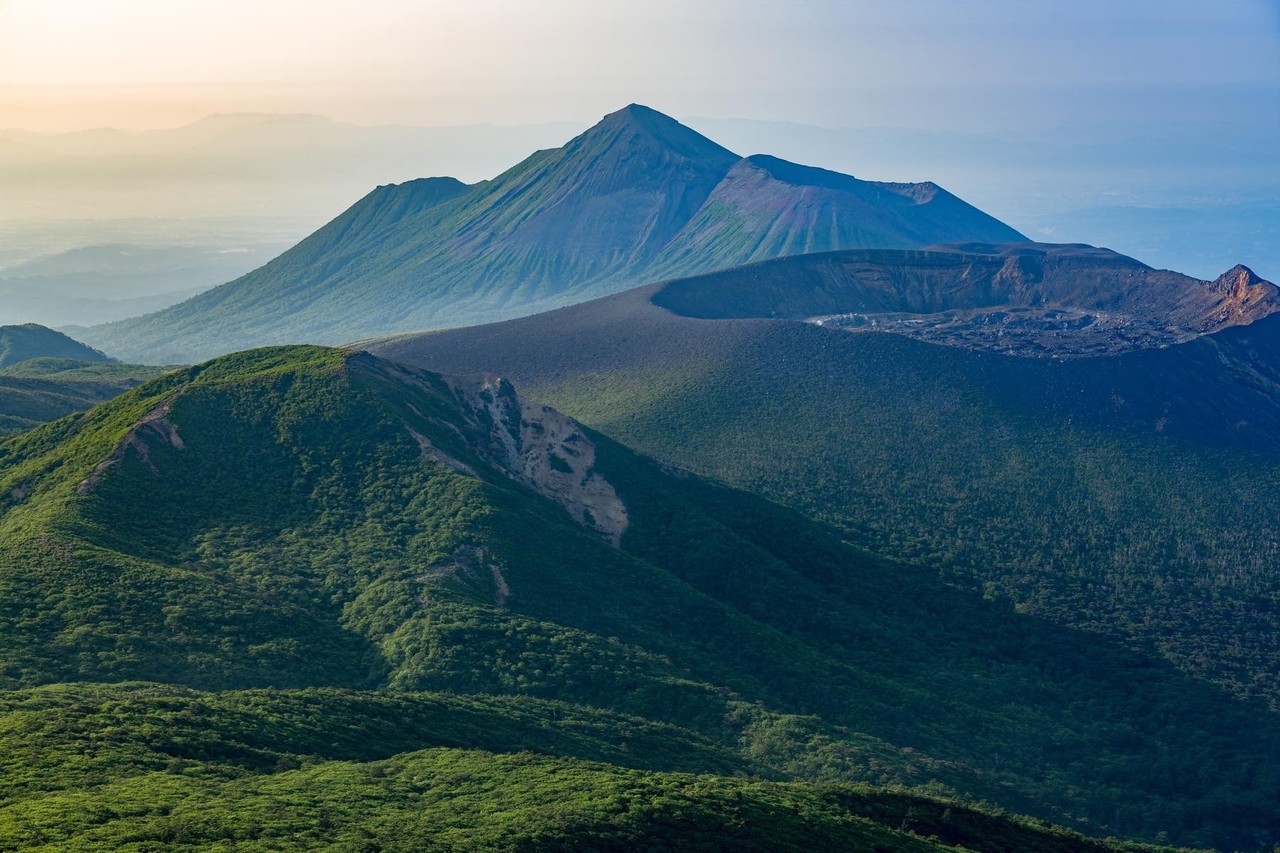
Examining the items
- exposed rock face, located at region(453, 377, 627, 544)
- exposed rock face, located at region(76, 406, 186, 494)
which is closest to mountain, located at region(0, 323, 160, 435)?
exposed rock face, located at region(76, 406, 186, 494)

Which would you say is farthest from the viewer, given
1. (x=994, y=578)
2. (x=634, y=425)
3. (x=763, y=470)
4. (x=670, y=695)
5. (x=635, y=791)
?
(x=634, y=425)

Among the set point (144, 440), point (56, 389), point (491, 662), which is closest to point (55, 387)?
point (56, 389)

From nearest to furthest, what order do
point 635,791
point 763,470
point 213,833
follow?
point 213,833 < point 635,791 < point 763,470

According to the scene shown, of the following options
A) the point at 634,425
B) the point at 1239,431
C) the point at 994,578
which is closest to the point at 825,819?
the point at 994,578

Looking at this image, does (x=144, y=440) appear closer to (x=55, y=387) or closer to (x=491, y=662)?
(x=491, y=662)

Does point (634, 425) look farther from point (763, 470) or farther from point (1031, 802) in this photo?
point (1031, 802)

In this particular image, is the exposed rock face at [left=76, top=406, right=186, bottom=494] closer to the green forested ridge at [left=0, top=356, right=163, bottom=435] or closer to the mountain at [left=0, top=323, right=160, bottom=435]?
the green forested ridge at [left=0, top=356, right=163, bottom=435]
